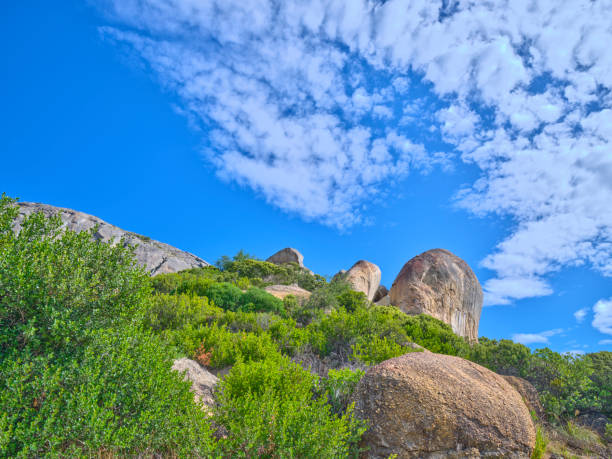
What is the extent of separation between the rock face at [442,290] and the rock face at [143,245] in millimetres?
28163

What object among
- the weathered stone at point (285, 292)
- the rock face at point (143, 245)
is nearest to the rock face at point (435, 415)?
the weathered stone at point (285, 292)

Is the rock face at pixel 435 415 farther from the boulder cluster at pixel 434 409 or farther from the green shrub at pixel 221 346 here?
the green shrub at pixel 221 346

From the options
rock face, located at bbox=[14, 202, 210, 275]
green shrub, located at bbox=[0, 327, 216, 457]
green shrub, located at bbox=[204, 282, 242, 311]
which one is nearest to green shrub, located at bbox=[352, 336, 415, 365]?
green shrub, located at bbox=[0, 327, 216, 457]

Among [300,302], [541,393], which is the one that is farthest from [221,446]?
[300,302]

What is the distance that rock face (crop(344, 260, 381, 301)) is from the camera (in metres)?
24.5

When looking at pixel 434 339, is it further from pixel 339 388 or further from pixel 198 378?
pixel 198 378

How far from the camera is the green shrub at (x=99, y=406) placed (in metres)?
3.07

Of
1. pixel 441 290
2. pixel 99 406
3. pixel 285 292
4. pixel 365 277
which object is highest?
pixel 365 277

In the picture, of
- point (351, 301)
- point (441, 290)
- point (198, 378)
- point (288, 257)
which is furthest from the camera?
point (288, 257)

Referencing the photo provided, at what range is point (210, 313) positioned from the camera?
32.3ft

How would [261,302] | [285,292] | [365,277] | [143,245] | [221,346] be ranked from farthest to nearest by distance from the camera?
[143,245], [365,277], [285,292], [261,302], [221,346]

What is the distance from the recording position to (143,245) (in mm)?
41594

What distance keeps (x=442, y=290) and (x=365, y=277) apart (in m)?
6.39

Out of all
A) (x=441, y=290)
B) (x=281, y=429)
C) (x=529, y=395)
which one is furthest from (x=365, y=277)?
(x=281, y=429)
